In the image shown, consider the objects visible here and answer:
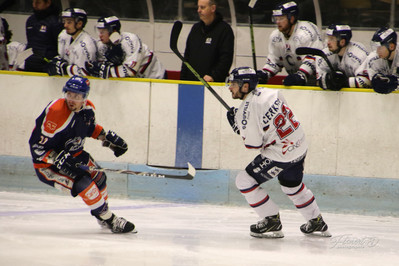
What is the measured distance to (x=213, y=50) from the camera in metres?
6.43

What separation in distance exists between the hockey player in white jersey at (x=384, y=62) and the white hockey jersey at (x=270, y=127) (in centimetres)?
105

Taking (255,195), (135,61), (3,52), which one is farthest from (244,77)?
(3,52)

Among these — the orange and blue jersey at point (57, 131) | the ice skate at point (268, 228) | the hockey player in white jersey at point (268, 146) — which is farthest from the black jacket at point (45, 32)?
the ice skate at point (268, 228)

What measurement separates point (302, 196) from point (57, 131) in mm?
1809

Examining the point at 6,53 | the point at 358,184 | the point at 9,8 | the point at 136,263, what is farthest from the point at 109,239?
the point at 9,8

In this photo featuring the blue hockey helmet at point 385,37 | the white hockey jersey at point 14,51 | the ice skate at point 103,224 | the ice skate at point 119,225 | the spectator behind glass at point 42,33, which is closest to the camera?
the ice skate at point 119,225

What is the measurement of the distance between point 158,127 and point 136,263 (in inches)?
90.6

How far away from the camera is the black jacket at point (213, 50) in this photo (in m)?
6.39

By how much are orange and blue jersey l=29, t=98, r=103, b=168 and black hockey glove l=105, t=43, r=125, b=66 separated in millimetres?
1364

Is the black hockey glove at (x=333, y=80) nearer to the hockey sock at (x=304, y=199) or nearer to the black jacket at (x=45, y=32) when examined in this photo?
the hockey sock at (x=304, y=199)

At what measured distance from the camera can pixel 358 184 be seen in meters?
6.09

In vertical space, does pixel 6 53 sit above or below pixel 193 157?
above

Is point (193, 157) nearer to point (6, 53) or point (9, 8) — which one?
point (6, 53)

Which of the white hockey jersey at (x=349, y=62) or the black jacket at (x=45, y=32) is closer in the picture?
the white hockey jersey at (x=349, y=62)
